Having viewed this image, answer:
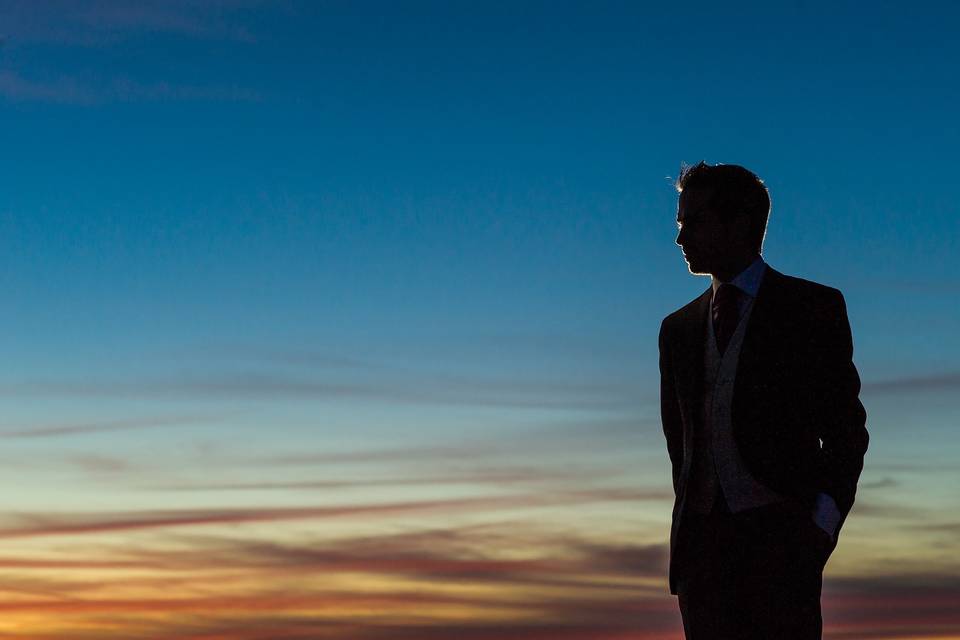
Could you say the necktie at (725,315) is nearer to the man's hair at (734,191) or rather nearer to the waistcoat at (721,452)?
the waistcoat at (721,452)

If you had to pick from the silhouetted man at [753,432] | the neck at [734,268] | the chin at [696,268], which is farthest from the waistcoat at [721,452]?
the chin at [696,268]

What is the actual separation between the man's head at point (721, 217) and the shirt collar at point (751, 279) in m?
0.03

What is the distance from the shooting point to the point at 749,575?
610 cm

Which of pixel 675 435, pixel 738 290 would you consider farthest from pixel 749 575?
pixel 738 290

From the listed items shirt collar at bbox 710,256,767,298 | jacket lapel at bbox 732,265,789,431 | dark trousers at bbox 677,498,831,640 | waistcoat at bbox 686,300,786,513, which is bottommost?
dark trousers at bbox 677,498,831,640

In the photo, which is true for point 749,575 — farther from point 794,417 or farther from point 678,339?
point 678,339

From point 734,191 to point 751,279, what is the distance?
437 millimetres

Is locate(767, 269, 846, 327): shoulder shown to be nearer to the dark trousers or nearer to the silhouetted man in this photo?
the silhouetted man

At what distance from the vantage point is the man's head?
6.34 metres

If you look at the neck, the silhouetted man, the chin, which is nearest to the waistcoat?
the silhouetted man

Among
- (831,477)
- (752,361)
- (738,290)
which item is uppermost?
(738,290)

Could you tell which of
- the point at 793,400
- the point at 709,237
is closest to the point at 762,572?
the point at 793,400

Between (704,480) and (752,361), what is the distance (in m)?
0.59

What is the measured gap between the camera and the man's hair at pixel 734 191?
634cm
